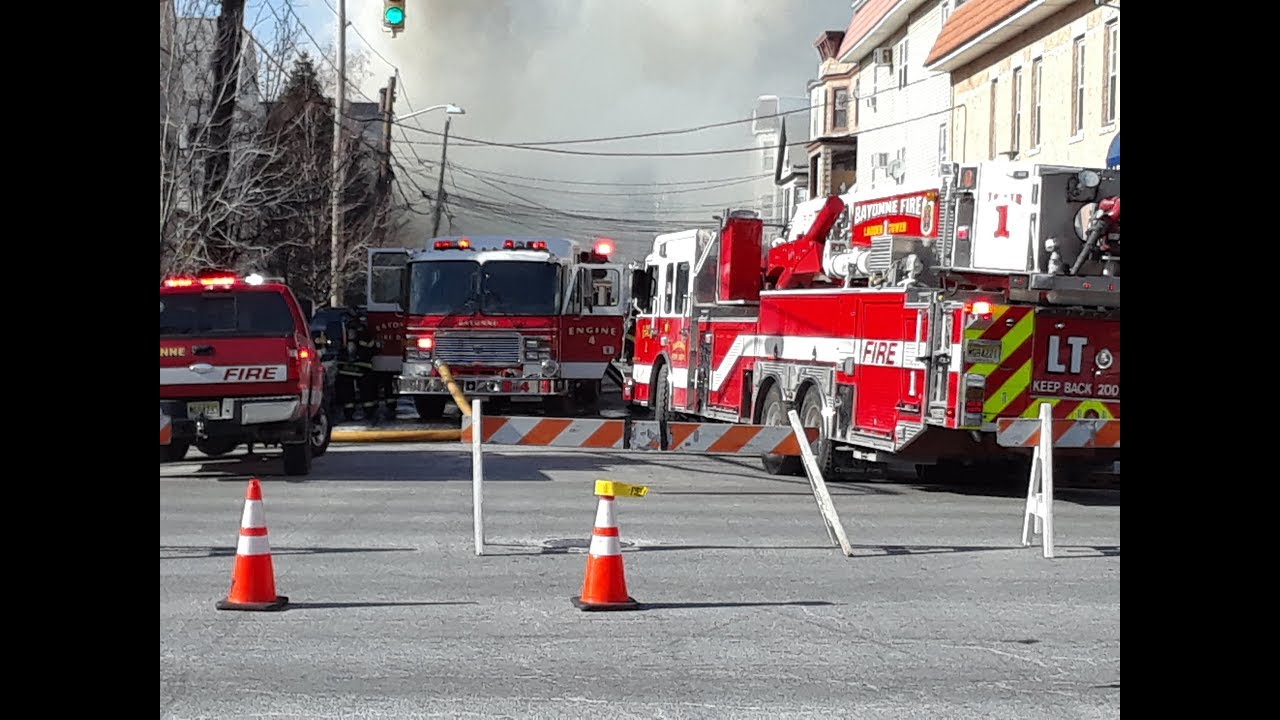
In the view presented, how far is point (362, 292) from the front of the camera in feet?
174

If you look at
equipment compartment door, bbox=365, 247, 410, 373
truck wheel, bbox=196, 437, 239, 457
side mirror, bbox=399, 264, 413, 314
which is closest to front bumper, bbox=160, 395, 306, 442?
truck wheel, bbox=196, 437, 239, 457

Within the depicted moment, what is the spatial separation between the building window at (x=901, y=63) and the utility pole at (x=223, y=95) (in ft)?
81.4

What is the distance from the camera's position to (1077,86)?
28.4 m

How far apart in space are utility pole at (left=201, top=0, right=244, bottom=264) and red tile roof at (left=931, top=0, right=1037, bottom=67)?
563 inches

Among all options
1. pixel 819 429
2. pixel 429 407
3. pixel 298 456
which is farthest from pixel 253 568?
pixel 429 407

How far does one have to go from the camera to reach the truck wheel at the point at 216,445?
1609 centimetres

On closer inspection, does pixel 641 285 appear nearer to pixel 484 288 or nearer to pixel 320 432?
pixel 484 288

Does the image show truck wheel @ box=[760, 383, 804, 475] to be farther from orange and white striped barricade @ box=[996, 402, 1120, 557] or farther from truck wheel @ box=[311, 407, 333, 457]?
truck wheel @ box=[311, 407, 333, 457]

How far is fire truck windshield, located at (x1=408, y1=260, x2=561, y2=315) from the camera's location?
985 inches

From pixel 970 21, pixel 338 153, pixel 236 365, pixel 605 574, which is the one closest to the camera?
pixel 605 574

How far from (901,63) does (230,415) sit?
3299 centimetres

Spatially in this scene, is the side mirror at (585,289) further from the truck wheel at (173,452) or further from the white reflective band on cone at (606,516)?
the white reflective band on cone at (606,516)
